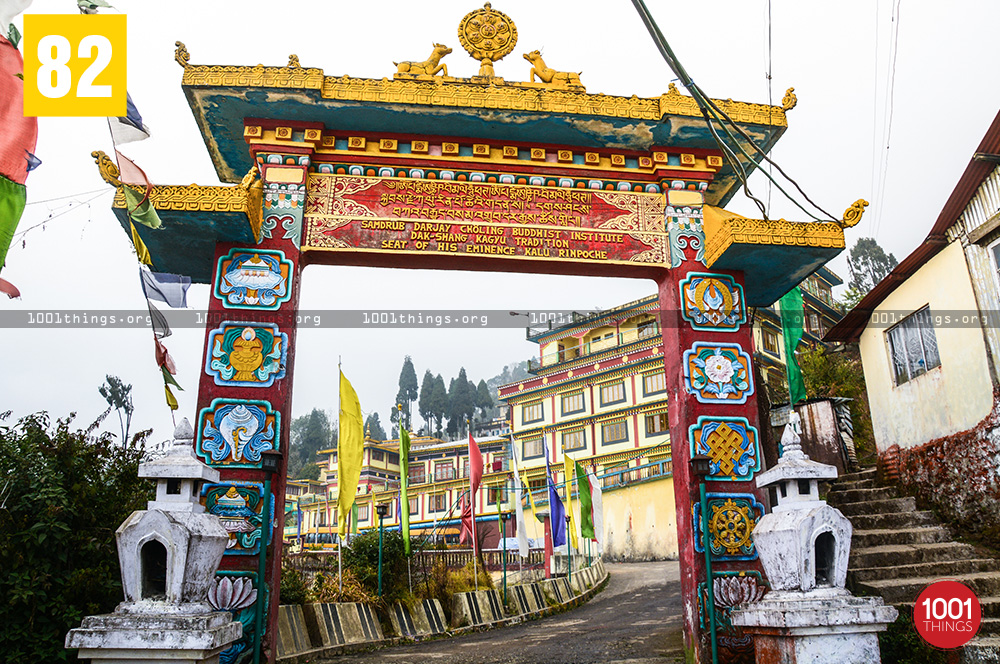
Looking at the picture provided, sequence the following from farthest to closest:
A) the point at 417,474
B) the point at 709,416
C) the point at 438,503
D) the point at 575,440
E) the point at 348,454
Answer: the point at 417,474 < the point at 438,503 < the point at 575,440 < the point at 348,454 < the point at 709,416

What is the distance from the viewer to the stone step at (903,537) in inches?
344

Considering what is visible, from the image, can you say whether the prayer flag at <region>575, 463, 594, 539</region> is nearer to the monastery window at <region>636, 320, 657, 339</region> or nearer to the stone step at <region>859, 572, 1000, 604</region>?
the stone step at <region>859, 572, 1000, 604</region>

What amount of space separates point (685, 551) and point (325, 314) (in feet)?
15.1

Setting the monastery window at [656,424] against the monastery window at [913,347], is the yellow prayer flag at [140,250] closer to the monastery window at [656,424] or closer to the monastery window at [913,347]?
the monastery window at [913,347]

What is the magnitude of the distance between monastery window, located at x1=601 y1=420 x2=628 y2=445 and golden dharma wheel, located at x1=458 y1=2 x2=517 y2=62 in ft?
81.4

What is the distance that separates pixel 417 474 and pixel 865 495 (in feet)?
130

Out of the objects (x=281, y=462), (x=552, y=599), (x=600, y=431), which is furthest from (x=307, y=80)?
(x=600, y=431)

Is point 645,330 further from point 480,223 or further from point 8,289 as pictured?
point 8,289

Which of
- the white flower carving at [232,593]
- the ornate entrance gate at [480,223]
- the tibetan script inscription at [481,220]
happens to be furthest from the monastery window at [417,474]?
the white flower carving at [232,593]

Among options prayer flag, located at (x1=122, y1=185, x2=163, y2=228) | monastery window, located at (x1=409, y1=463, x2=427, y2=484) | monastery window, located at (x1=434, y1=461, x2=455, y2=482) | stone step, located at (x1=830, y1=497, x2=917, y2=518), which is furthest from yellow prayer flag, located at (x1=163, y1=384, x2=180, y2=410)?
monastery window, located at (x1=409, y1=463, x2=427, y2=484)

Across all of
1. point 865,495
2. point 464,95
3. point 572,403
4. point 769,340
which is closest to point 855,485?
point 865,495

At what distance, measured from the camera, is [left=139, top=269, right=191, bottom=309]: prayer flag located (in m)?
7.90

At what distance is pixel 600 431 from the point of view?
32438 millimetres

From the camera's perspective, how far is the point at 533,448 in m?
35.1
